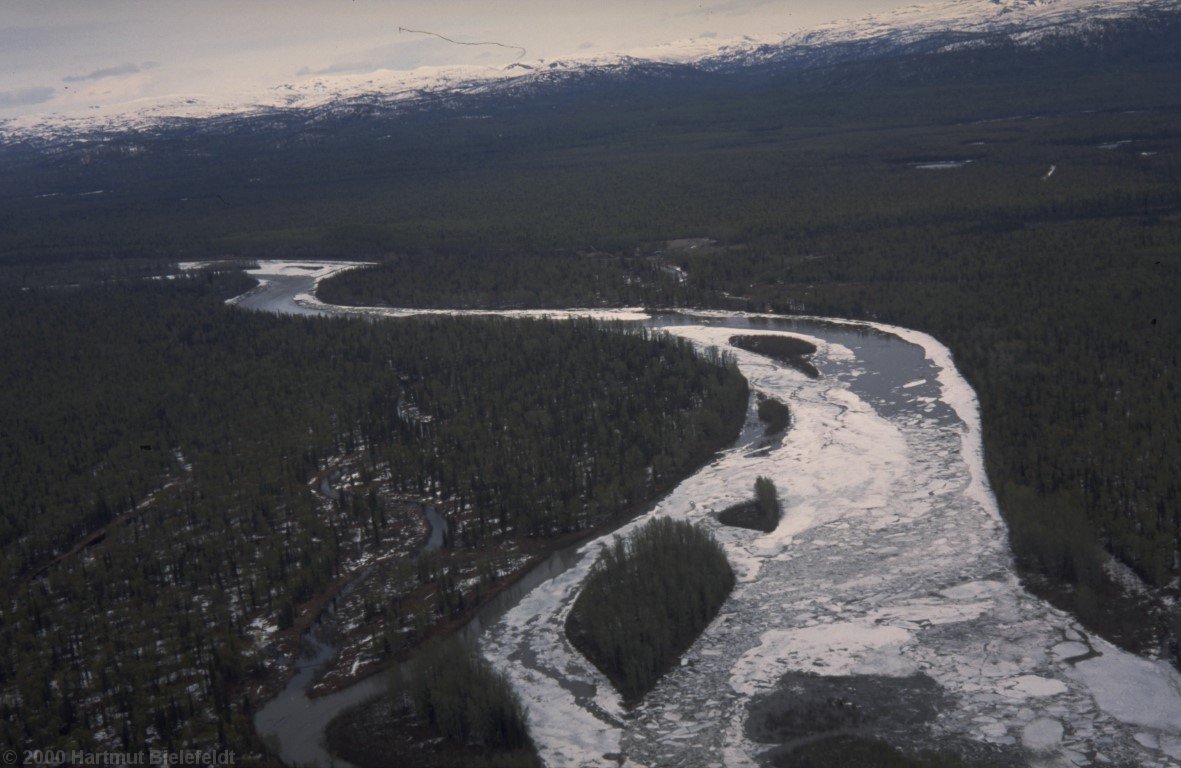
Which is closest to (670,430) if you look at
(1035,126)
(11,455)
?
(11,455)

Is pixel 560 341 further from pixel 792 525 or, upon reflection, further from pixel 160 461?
pixel 792 525

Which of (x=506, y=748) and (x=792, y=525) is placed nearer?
(x=506, y=748)

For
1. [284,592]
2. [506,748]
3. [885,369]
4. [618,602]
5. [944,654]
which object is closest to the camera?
→ [506,748]

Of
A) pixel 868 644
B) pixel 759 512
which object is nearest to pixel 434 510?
pixel 759 512

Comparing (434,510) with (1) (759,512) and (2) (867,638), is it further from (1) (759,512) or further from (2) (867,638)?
(2) (867,638)

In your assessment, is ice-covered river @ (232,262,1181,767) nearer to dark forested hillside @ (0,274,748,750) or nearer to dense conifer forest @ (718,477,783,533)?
dense conifer forest @ (718,477,783,533)

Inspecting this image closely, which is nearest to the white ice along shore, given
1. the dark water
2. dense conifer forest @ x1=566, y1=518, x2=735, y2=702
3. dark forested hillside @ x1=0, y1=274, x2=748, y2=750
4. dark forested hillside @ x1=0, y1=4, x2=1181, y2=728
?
dense conifer forest @ x1=566, y1=518, x2=735, y2=702

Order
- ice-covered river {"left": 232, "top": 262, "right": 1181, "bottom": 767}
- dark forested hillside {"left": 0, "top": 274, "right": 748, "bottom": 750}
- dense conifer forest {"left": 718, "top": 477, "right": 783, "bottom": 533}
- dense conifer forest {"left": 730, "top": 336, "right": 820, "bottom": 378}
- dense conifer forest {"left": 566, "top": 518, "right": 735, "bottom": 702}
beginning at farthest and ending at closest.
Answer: dense conifer forest {"left": 730, "top": 336, "right": 820, "bottom": 378} → dense conifer forest {"left": 718, "top": 477, "right": 783, "bottom": 533} → dark forested hillside {"left": 0, "top": 274, "right": 748, "bottom": 750} → dense conifer forest {"left": 566, "top": 518, "right": 735, "bottom": 702} → ice-covered river {"left": 232, "top": 262, "right": 1181, "bottom": 767}
